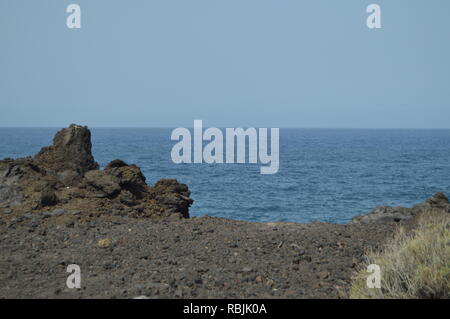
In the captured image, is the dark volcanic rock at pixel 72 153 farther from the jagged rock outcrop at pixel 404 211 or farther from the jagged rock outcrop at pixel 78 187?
the jagged rock outcrop at pixel 404 211

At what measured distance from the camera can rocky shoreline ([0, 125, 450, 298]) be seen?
9422 millimetres

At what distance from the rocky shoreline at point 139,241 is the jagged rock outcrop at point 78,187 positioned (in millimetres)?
33

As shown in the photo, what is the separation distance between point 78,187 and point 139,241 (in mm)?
5082

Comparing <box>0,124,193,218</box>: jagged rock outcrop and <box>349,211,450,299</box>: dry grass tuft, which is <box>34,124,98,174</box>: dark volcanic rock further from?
<box>349,211,450,299</box>: dry grass tuft

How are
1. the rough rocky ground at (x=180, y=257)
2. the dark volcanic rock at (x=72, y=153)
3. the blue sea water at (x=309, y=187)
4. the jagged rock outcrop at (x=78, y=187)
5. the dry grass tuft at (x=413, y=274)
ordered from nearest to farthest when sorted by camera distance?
the dry grass tuft at (x=413, y=274)
the rough rocky ground at (x=180, y=257)
the jagged rock outcrop at (x=78, y=187)
the dark volcanic rock at (x=72, y=153)
the blue sea water at (x=309, y=187)

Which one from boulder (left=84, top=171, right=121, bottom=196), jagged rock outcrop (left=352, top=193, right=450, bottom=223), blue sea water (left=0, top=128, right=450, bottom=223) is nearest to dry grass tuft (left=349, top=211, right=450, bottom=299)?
jagged rock outcrop (left=352, top=193, right=450, bottom=223)

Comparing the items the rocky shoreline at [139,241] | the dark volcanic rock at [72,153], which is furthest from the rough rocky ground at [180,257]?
the dark volcanic rock at [72,153]

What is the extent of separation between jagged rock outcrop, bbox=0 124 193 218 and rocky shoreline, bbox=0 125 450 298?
0.11 feet

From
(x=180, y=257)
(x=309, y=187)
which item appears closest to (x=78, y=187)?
(x=180, y=257)

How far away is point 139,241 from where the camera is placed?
1222 cm

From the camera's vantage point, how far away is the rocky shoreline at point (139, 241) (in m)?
9.42

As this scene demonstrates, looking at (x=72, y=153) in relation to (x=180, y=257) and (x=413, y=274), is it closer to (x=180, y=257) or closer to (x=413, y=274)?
(x=180, y=257)

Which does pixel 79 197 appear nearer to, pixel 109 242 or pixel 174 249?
pixel 109 242
